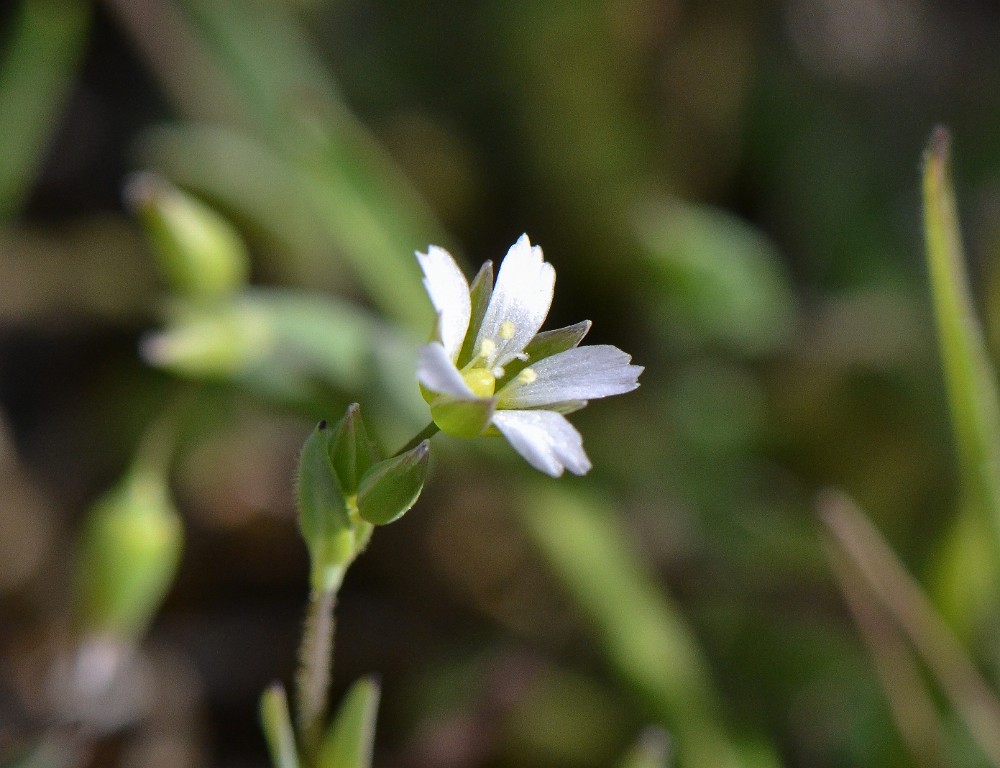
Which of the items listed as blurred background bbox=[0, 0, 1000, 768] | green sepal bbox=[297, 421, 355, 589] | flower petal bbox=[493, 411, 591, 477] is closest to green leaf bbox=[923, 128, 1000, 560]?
blurred background bbox=[0, 0, 1000, 768]

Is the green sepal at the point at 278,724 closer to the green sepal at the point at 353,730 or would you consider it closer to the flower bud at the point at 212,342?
the green sepal at the point at 353,730

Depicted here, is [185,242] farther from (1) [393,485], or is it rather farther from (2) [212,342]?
(1) [393,485]

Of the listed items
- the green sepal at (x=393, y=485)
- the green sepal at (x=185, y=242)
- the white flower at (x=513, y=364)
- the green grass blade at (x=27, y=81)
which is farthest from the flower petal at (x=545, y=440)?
the green grass blade at (x=27, y=81)

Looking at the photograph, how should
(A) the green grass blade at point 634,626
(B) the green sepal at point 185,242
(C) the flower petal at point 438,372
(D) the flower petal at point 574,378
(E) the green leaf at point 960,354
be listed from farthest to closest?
(A) the green grass blade at point 634,626 < (B) the green sepal at point 185,242 < (E) the green leaf at point 960,354 < (D) the flower petal at point 574,378 < (C) the flower petal at point 438,372

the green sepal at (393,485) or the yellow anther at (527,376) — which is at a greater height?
the yellow anther at (527,376)

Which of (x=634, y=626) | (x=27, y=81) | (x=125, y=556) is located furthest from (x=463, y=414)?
(x=27, y=81)

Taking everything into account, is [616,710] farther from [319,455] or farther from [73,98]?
[73,98]
